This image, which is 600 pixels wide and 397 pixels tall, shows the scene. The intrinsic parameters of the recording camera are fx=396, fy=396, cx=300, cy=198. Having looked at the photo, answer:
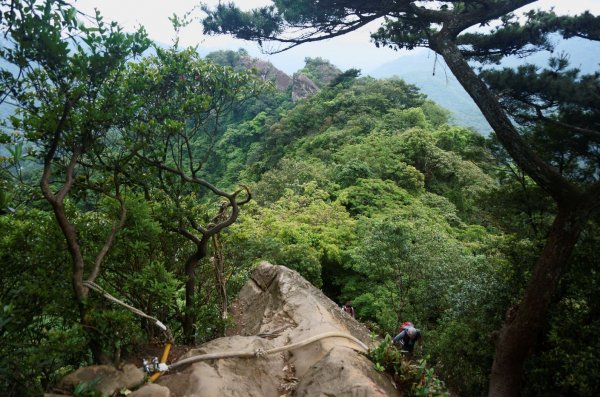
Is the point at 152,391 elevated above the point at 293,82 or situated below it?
below

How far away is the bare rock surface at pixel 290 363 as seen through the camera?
139 inches

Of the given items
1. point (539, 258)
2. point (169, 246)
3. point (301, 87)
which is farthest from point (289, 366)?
point (301, 87)

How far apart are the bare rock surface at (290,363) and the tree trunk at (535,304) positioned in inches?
72.0

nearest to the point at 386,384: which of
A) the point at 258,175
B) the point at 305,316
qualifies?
the point at 305,316

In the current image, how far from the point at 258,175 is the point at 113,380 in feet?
97.2

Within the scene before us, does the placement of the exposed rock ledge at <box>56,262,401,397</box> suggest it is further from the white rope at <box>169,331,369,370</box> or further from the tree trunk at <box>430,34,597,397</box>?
the tree trunk at <box>430,34,597,397</box>

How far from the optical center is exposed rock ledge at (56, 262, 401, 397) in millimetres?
3504

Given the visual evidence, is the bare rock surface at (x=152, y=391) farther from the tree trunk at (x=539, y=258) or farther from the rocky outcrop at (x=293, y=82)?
the rocky outcrop at (x=293, y=82)

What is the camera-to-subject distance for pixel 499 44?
6.66m

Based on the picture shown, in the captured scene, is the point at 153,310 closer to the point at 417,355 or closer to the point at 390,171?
the point at 417,355

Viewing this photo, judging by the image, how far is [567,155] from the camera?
659cm

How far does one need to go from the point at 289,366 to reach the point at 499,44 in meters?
6.08

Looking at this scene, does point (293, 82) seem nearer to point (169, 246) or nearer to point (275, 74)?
point (275, 74)

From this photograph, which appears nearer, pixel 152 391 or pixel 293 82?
pixel 152 391
